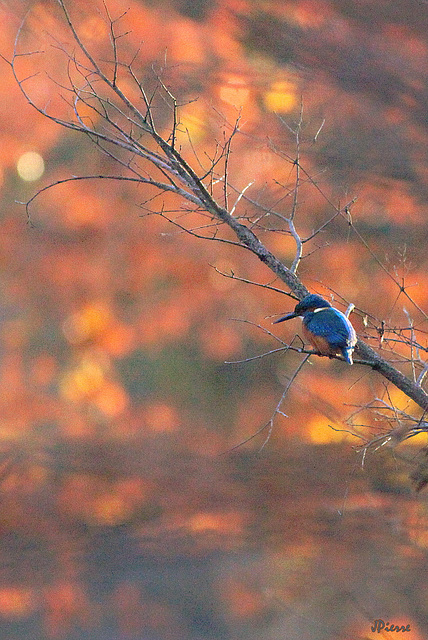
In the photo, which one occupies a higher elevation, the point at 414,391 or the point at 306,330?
the point at 306,330

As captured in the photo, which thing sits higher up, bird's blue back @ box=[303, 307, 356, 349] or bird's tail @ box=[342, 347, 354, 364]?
bird's blue back @ box=[303, 307, 356, 349]

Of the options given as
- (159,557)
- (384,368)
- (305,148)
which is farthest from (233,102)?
(159,557)

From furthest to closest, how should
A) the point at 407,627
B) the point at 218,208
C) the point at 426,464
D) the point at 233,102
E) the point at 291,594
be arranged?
1. the point at 233,102
2. the point at 291,594
3. the point at 407,627
4. the point at 218,208
5. the point at 426,464

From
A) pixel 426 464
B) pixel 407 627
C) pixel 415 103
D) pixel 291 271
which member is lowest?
pixel 407 627

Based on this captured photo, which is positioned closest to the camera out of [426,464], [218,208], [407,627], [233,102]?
[426,464]

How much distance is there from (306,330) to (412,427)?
35cm

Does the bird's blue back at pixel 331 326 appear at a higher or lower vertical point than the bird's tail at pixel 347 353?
higher

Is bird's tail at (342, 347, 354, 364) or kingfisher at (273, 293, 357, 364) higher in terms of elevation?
kingfisher at (273, 293, 357, 364)

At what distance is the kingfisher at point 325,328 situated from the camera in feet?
Result: 4.50

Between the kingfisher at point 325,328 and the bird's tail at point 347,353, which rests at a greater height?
the kingfisher at point 325,328

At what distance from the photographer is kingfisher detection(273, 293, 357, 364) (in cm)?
137

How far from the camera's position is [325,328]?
141 centimetres

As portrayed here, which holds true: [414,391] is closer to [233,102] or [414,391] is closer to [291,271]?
[291,271]

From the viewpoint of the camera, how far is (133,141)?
1.36 meters
